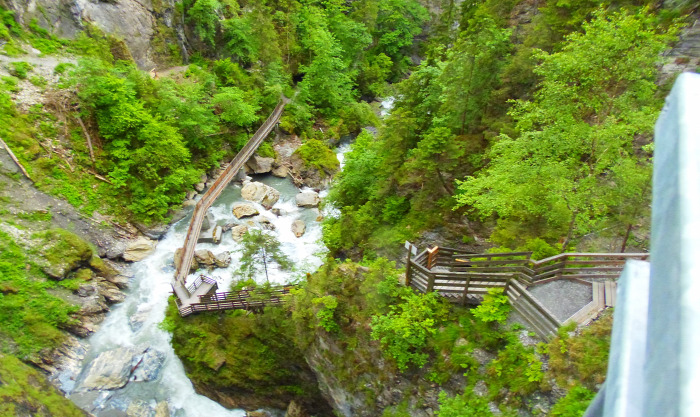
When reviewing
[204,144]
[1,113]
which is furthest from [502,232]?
[1,113]

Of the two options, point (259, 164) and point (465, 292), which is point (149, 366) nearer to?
point (465, 292)

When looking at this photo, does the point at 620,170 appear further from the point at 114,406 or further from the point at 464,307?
the point at 114,406

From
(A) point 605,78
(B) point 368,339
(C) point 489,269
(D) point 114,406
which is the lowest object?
(D) point 114,406

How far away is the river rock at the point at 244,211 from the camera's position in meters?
19.2

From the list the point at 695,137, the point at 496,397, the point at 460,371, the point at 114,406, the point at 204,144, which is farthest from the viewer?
the point at 204,144

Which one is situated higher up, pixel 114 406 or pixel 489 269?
pixel 489 269

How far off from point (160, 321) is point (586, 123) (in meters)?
15.8

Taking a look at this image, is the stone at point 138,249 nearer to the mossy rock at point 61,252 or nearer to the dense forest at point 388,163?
the dense forest at point 388,163

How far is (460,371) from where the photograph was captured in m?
7.77

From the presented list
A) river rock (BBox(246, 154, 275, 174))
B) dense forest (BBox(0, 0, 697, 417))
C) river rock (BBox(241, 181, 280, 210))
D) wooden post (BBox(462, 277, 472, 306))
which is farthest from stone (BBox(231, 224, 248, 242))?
wooden post (BBox(462, 277, 472, 306))

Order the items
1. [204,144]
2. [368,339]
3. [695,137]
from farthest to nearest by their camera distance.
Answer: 1. [204,144]
2. [368,339]
3. [695,137]

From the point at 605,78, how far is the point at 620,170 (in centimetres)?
194

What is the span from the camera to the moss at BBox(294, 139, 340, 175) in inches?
916

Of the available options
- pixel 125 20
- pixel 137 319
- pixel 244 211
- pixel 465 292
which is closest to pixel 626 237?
pixel 465 292
